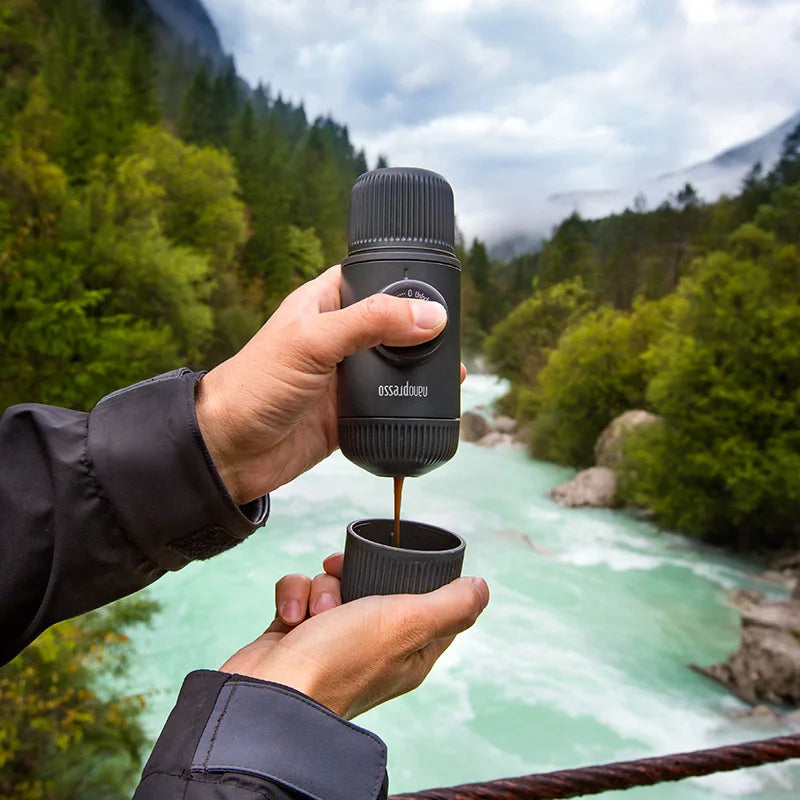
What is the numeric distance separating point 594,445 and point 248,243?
15854mm

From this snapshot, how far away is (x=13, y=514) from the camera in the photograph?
123 centimetres

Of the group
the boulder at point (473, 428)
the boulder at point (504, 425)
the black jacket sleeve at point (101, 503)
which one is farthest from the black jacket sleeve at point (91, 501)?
the boulder at point (504, 425)

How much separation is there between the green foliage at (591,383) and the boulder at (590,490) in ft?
9.62

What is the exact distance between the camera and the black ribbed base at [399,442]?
140 cm

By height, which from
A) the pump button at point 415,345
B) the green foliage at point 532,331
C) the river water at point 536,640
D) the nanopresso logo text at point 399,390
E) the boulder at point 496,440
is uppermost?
the pump button at point 415,345

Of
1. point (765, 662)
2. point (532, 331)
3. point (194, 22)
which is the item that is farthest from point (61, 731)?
point (194, 22)

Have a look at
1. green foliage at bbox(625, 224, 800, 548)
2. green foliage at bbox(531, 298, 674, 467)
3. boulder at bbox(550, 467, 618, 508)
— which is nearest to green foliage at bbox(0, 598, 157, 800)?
green foliage at bbox(625, 224, 800, 548)

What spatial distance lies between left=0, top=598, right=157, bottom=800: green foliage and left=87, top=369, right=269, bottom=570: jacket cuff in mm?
4533

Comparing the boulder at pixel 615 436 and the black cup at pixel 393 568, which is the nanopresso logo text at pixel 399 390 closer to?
the black cup at pixel 393 568

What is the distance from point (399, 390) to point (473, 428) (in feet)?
76.6

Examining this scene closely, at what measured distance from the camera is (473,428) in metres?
24.6

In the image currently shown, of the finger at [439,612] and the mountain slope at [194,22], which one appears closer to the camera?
the finger at [439,612]

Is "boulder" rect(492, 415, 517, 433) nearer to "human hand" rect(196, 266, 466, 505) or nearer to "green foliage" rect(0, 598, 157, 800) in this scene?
"green foliage" rect(0, 598, 157, 800)

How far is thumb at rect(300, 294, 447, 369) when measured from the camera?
1.30 metres
